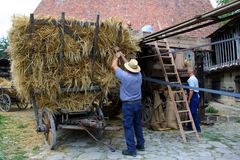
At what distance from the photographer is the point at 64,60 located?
5.86m

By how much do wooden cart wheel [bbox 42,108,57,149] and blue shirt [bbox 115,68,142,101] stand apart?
160 centimetres

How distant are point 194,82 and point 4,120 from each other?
654 cm

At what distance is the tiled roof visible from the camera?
19312 millimetres

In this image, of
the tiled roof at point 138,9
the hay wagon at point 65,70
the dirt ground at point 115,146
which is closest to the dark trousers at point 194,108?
the dirt ground at point 115,146

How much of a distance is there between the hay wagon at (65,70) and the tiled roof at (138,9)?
13259mm

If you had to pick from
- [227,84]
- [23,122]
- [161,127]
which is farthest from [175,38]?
[227,84]

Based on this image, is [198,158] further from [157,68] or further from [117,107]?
[117,107]

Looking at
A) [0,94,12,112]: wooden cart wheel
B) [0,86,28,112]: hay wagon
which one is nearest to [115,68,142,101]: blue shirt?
[0,86,28,112]: hay wagon

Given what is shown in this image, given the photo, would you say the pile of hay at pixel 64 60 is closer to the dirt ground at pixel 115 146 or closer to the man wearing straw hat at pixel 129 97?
the man wearing straw hat at pixel 129 97

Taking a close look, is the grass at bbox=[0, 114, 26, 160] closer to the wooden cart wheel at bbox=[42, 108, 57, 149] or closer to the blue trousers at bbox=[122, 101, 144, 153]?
the wooden cart wheel at bbox=[42, 108, 57, 149]

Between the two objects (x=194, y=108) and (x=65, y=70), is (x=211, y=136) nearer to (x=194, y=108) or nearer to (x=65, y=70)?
(x=194, y=108)

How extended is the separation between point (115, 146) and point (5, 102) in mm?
7867

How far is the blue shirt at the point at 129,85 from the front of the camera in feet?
18.5

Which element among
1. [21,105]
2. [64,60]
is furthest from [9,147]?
[21,105]
